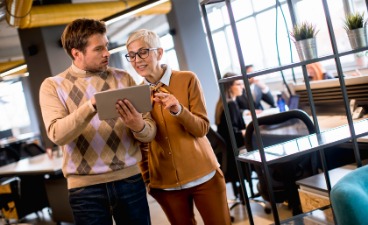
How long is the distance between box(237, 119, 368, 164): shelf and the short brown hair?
2.93 ft

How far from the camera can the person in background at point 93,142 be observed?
1773 mm

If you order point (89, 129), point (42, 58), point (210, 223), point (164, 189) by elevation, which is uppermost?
point (42, 58)

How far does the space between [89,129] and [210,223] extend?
77cm

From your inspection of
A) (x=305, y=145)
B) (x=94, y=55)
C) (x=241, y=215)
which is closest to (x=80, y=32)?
(x=94, y=55)

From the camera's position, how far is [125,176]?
183 centimetres

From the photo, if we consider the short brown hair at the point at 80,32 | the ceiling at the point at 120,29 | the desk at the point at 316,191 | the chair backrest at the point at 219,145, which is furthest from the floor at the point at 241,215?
the ceiling at the point at 120,29

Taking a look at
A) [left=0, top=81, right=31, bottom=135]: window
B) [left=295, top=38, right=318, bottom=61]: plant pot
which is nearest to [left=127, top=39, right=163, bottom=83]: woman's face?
[left=295, top=38, right=318, bottom=61]: plant pot

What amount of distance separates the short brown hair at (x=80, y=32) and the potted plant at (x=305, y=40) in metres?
0.93

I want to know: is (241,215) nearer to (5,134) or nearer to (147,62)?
(147,62)

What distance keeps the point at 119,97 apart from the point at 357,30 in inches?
47.0

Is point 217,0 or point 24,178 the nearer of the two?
point 217,0

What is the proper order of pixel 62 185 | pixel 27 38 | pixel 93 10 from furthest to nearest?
pixel 27 38 < pixel 93 10 < pixel 62 185

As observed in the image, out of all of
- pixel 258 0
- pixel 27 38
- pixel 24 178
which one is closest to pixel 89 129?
pixel 24 178

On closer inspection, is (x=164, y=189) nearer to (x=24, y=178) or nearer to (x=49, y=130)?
(x=49, y=130)
